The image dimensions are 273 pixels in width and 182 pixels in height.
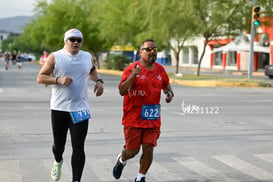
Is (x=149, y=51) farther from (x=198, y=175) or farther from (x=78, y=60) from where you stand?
(x=198, y=175)

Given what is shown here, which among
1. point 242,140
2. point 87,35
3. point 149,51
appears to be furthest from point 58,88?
point 87,35

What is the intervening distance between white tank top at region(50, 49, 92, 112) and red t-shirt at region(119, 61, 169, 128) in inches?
18.4

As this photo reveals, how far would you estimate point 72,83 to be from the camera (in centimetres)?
592

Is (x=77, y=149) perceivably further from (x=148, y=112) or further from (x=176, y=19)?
(x=176, y=19)

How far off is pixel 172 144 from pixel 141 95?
3.33 meters

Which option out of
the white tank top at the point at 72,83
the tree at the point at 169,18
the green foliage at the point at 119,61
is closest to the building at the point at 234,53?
the green foliage at the point at 119,61

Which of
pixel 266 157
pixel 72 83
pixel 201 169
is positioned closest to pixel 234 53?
pixel 266 157

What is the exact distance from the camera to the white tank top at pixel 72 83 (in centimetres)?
591

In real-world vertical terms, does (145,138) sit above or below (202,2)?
below

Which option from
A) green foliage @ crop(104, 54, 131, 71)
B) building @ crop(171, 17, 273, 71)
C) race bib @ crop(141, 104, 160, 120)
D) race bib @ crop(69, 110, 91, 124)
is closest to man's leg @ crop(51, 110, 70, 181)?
race bib @ crop(69, 110, 91, 124)

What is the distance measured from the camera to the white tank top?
591cm

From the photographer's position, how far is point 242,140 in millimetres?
9828

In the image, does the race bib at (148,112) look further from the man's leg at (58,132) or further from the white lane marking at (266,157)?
the white lane marking at (266,157)

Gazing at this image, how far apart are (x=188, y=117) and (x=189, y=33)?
21.3 meters
